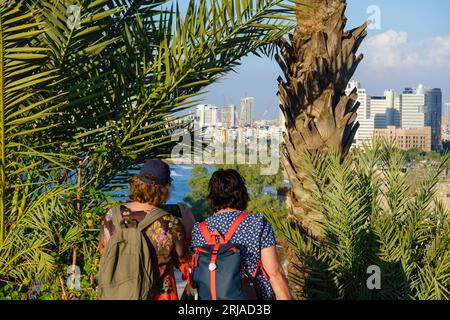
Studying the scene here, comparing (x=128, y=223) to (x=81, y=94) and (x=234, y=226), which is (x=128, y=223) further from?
(x=81, y=94)

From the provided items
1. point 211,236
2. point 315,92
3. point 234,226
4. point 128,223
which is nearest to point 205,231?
point 211,236

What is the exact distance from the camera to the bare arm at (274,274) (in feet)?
11.2

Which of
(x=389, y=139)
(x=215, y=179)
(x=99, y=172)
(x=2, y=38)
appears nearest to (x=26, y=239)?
(x=99, y=172)

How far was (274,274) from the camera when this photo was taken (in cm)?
342

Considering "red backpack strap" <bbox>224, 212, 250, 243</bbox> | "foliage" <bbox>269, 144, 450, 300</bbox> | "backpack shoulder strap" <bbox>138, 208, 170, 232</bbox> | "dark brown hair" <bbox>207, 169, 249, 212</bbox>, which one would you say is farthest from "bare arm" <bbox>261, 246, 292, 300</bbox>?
"foliage" <bbox>269, 144, 450, 300</bbox>

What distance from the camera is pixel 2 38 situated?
4332mm

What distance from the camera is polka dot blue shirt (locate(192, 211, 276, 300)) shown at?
3424 millimetres

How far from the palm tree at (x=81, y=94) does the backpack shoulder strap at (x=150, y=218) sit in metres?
1.26

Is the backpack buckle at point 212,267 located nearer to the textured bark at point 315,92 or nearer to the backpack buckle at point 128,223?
the backpack buckle at point 128,223

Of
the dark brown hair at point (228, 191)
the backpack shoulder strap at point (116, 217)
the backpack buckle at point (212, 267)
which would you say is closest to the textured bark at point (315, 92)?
the dark brown hair at point (228, 191)

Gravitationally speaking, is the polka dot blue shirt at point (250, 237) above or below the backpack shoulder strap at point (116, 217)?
below

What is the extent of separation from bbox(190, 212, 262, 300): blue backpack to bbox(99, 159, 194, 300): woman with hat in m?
0.10
